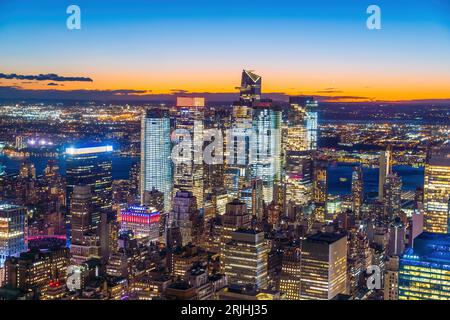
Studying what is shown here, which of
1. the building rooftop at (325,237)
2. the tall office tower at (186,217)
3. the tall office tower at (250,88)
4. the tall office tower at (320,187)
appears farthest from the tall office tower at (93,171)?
the building rooftop at (325,237)

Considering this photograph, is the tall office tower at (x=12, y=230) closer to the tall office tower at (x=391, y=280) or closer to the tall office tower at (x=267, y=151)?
the tall office tower at (x=267, y=151)

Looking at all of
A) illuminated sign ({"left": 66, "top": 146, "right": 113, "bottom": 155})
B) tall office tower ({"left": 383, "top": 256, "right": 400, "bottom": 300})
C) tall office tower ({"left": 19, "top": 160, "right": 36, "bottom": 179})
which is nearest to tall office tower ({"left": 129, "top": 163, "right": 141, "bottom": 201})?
illuminated sign ({"left": 66, "top": 146, "right": 113, "bottom": 155})

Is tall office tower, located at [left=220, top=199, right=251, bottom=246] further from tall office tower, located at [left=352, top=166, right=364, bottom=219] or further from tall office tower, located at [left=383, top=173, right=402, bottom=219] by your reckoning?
tall office tower, located at [left=383, top=173, right=402, bottom=219]

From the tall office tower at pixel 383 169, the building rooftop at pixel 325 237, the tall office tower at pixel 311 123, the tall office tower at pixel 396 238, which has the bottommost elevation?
the tall office tower at pixel 396 238

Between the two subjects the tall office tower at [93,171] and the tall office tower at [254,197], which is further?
the tall office tower at [93,171]

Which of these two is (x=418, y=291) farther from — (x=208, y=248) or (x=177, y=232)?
(x=177, y=232)

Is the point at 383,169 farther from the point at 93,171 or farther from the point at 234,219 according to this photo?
the point at 93,171
